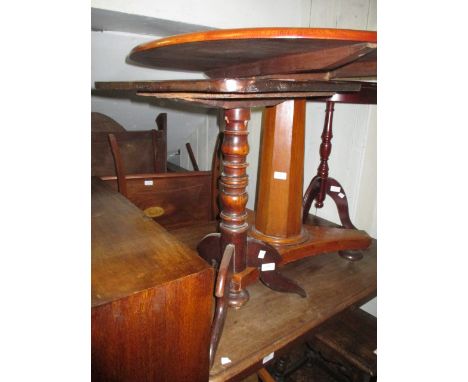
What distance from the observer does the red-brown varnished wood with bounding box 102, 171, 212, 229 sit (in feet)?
5.21

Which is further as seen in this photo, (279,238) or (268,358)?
(279,238)

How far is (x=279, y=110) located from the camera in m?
0.88

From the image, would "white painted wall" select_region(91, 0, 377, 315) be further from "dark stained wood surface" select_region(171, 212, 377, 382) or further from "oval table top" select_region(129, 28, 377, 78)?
"oval table top" select_region(129, 28, 377, 78)

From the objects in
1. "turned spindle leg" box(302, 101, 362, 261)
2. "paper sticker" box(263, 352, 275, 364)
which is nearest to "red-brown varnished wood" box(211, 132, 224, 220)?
"turned spindle leg" box(302, 101, 362, 261)

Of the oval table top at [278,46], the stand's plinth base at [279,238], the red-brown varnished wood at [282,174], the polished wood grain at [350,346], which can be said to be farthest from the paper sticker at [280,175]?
the polished wood grain at [350,346]

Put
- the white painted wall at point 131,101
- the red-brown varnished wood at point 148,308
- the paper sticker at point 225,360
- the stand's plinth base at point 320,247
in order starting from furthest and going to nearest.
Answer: the white painted wall at point 131,101
the stand's plinth base at point 320,247
the paper sticker at point 225,360
the red-brown varnished wood at point 148,308

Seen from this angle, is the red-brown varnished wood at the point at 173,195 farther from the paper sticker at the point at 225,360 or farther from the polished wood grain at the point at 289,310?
the paper sticker at the point at 225,360

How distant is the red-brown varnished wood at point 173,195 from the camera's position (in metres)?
1.59

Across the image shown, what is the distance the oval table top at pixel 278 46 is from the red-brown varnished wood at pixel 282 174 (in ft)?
0.58

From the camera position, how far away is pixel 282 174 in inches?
35.5

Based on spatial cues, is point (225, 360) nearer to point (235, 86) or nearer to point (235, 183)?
point (235, 183)

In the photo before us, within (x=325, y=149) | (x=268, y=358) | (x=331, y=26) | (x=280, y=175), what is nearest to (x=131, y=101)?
(x=331, y=26)

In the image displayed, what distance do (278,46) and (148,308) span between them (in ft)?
1.53
